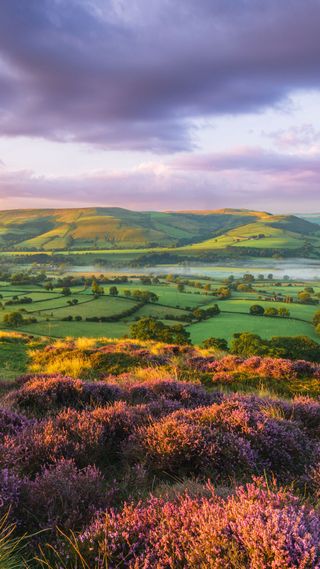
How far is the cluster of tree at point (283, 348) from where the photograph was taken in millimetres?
16406

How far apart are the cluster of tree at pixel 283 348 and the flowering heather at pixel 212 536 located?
13.5 meters

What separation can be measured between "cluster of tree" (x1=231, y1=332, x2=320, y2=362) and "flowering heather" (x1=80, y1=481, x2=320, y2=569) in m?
13.5

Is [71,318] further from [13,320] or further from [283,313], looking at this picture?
[283,313]

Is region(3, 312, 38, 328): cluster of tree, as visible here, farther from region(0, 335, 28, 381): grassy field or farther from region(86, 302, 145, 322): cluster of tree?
region(0, 335, 28, 381): grassy field

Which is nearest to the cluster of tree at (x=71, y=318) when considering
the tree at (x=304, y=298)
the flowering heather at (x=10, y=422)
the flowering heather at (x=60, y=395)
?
the flowering heather at (x=60, y=395)

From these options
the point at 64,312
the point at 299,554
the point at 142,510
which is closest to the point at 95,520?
the point at 142,510

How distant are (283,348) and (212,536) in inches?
601

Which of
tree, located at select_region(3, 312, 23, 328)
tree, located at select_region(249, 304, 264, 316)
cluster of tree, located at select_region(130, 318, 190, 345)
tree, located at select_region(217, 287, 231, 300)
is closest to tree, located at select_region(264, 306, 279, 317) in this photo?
tree, located at select_region(249, 304, 264, 316)

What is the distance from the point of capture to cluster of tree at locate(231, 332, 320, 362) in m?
16.4

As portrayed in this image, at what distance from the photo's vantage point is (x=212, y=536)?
2.93 metres

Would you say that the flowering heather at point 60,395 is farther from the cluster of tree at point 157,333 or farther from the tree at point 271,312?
the tree at point 271,312

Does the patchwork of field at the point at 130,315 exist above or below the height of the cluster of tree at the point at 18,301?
below

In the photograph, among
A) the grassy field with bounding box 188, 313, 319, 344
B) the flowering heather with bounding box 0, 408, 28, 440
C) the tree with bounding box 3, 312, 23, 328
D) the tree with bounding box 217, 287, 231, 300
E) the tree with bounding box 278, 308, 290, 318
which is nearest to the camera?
the flowering heather with bounding box 0, 408, 28, 440

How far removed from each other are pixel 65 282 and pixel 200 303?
47212mm
